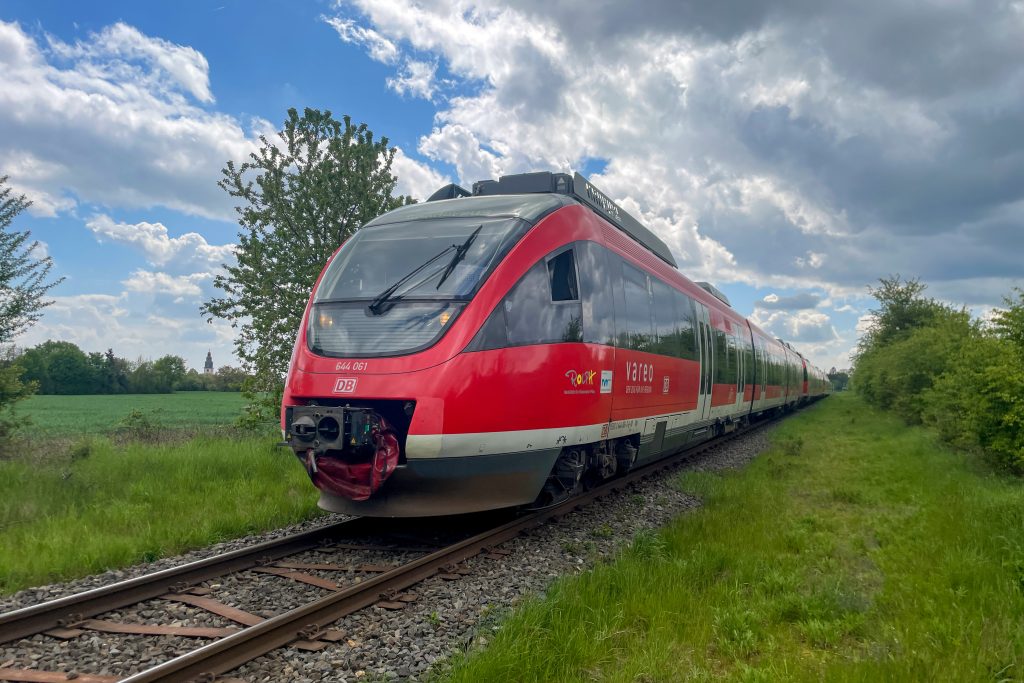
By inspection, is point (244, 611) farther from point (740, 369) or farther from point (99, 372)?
point (99, 372)

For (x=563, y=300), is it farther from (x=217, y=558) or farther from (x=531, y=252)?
(x=217, y=558)

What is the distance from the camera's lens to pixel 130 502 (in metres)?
7.78

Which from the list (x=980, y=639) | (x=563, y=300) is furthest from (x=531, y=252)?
(x=980, y=639)

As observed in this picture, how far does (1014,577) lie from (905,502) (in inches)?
169

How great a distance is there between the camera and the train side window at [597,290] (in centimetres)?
723

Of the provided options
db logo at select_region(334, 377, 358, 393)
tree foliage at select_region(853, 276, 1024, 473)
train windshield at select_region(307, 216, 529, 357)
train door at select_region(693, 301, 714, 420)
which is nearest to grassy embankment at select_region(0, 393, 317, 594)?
db logo at select_region(334, 377, 358, 393)

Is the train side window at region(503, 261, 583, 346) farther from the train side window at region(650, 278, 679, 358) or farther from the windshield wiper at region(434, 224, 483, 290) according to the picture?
the train side window at region(650, 278, 679, 358)

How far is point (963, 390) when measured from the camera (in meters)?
13.0

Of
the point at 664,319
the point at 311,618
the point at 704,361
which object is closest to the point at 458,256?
the point at 311,618

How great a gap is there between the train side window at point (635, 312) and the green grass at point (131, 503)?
451 centimetres

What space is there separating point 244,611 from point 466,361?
2.60m

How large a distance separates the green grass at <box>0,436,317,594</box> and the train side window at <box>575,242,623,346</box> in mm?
4043

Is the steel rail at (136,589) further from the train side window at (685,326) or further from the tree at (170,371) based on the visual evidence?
the tree at (170,371)

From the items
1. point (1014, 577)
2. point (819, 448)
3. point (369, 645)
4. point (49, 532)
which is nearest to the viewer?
point (369, 645)
